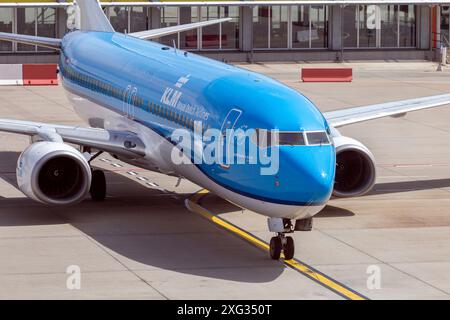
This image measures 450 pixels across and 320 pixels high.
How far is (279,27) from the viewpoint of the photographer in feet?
250

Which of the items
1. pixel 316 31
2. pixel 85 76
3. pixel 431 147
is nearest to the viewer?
pixel 85 76

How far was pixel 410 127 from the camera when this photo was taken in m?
50.1

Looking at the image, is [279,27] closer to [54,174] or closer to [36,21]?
[36,21]

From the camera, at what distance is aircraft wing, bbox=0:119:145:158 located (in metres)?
32.2

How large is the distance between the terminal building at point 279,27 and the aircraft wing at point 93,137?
127 feet

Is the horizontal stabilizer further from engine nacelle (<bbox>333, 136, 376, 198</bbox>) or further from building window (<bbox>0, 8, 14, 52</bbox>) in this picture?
building window (<bbox>0, 8, 14, 52</bbox>)

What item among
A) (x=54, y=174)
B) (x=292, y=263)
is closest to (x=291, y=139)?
(x=292, y=263)

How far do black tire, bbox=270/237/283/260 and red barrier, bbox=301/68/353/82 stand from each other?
39.8m

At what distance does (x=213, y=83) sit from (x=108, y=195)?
6.89 meters

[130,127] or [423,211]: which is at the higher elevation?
[130,127]

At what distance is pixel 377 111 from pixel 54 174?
33.8 ft
